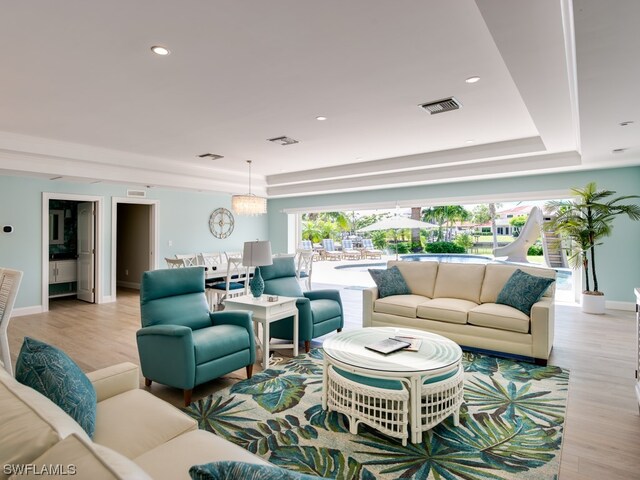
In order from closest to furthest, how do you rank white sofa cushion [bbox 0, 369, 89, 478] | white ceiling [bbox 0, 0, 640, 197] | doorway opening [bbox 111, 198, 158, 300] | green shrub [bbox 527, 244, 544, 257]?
white sofa cushion [bbox 0, 369, 89, 478], white ceiling [bbox 0, 0, 640, 197], green shrub [bbox 527, 244, 544, 257], doorway opening [bbox 111, 198, 158, 300]

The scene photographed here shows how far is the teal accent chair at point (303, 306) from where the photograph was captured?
413 centimetres

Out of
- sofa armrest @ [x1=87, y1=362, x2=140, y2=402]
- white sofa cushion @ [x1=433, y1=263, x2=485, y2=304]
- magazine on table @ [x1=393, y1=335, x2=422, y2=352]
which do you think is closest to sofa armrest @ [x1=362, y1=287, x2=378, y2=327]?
white sofa cushion @ [x1=433, y1=263, x2=485, y2=304]

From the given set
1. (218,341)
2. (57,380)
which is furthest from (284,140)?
(57,380)

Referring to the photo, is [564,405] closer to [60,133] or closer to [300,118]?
[300,118]

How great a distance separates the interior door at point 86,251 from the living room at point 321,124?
0.64 feet

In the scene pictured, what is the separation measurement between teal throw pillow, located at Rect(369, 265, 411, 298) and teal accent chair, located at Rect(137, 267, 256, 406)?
2102 millimetres

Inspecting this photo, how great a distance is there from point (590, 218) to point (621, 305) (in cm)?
160

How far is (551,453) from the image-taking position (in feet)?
7.47

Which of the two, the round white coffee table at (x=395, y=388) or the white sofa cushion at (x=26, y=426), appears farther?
the round white coffee table at (x=395, y=388)

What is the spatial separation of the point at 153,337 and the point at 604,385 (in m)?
3.84

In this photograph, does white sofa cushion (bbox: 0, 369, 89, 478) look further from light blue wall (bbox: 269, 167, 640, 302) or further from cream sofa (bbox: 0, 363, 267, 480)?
light blue wall (bbox: 269, 167, 640, 302)

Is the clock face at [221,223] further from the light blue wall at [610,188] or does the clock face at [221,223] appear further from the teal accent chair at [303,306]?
the light blue wall at [610,188]

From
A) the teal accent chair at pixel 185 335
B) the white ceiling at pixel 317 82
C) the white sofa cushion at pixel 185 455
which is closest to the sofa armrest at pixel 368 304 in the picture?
the teal accent chair at pixel 185 335

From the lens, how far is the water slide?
275 inches
